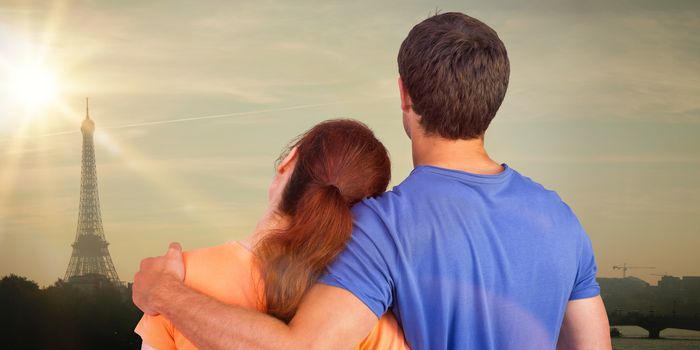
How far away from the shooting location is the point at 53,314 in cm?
3075

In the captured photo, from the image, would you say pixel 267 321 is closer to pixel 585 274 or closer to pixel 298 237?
pixel 298 237

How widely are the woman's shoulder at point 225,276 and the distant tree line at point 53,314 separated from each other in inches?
1075

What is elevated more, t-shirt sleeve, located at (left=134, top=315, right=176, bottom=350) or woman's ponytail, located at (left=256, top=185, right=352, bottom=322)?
woman's ponytail, located at (left=256, top=185, right=352, bottom=322)

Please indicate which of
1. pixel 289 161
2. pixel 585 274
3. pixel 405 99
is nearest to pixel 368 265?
pixel 289 161

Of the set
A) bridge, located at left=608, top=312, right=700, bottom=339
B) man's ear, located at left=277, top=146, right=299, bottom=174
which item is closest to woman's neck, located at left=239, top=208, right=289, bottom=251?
man's ear, located at left=277, top=146, right=299, bottom=174

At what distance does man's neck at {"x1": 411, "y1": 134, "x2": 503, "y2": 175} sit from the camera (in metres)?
2.88

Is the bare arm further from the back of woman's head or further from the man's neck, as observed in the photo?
the back of woman's head

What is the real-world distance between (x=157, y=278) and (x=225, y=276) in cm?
21

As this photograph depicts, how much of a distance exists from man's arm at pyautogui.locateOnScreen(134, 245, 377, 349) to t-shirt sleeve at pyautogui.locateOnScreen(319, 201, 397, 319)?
0.03m

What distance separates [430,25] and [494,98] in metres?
0.31

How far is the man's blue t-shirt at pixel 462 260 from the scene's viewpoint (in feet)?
8.80

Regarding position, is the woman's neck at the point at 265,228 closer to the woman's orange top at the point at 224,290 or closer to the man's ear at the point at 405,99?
the woman's orange top at the point at 224,290

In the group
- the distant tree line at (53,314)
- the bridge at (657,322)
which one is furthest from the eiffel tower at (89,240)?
the bridge at (657,322)

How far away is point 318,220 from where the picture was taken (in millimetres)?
2672
